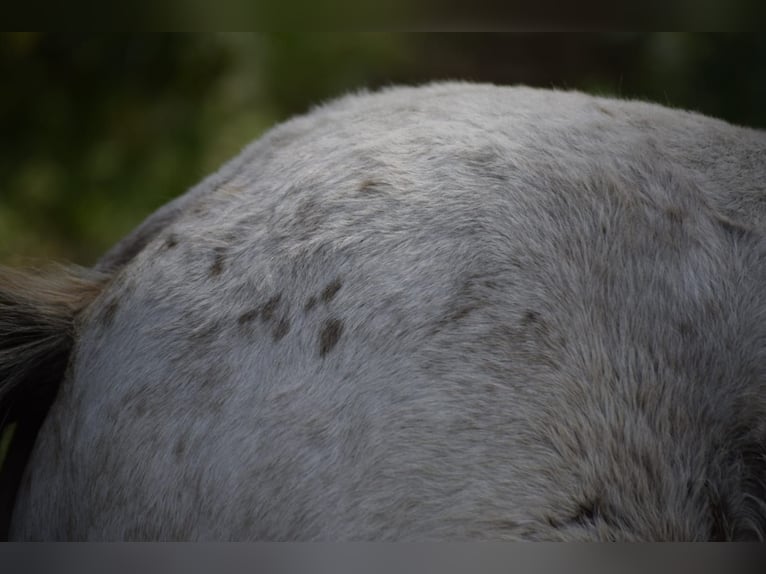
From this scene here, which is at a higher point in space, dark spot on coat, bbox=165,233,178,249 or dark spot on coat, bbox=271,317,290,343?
dark spot on coat, bbox=165,233,178,249

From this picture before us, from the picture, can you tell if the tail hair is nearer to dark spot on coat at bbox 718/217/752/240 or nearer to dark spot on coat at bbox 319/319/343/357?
dark spot on coat at bbox 319/319/343/357

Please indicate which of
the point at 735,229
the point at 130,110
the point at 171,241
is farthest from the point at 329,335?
the point at 130,110

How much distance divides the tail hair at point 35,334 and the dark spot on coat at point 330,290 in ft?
1.22

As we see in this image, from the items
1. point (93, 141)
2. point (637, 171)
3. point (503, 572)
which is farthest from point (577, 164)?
point (93, 141)

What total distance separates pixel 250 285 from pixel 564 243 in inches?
12.6

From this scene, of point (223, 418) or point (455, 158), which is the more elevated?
point (455, 158)

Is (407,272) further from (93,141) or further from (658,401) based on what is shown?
(93,141)

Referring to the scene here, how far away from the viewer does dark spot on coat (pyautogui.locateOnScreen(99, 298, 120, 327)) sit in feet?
3.16

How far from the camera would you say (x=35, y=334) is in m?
1.01

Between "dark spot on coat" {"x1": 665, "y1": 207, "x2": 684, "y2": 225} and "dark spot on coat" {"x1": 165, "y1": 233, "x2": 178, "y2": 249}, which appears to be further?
"dark spot on coat" {"x1": 165, "y1": 233, "x2": 178, "y2": 249}

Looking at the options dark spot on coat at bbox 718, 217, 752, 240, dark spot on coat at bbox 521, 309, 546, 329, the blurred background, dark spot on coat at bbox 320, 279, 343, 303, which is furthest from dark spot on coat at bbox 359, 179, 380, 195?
the blurred background

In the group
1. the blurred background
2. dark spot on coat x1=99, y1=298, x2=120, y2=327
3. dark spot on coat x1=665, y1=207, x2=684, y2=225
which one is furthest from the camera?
the blurred background

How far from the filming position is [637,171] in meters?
0.87

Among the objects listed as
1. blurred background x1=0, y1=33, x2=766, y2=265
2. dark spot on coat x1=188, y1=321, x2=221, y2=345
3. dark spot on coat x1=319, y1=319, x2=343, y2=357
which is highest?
blurred background x1=0, y1=33, x2=766, y2=265
